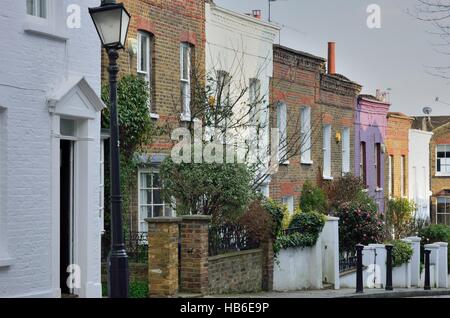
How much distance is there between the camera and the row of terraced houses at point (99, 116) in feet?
54.1

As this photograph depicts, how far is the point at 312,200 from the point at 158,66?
10009 mm

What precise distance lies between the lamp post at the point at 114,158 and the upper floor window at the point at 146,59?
8415mm

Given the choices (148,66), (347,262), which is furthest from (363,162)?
(148,66)

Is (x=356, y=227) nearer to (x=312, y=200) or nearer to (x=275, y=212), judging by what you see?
(x=312, y=200)

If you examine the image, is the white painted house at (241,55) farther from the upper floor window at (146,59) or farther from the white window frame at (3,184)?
the white window frame at (3,184)

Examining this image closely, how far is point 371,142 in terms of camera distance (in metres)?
39.8

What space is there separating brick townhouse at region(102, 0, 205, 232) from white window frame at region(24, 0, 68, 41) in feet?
12.9

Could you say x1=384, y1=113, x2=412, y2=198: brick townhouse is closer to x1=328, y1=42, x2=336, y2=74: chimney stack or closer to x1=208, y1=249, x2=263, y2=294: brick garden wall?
x1=328, y1=42, x2=336, y2=74: chimney stack

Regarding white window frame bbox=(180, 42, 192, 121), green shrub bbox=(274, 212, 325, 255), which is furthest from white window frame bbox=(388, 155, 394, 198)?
white window frame bbox=(180, 42, 192, 121)

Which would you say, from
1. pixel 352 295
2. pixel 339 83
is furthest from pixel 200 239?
pixel 339 83

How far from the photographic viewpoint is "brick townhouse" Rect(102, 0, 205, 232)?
74.9ft

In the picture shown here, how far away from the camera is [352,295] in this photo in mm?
22641

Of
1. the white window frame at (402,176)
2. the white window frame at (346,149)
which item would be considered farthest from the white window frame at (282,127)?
the white window frame at (402,176)

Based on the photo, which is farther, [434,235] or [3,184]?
[434,235]
